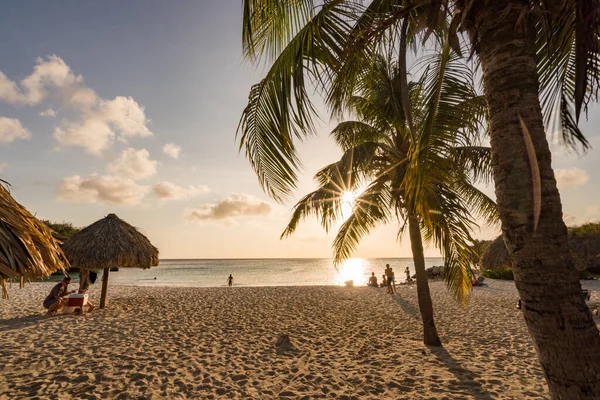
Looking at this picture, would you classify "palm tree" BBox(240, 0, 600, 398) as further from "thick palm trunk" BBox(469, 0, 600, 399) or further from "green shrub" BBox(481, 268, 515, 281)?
"green shrub" BBox(481, 268, 515, 281)

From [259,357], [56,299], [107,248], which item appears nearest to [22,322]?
[56,299]

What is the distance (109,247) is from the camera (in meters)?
10.4

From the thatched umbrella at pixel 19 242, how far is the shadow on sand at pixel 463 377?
17.5ft

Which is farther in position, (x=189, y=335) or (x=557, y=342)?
(x=189, y=335)

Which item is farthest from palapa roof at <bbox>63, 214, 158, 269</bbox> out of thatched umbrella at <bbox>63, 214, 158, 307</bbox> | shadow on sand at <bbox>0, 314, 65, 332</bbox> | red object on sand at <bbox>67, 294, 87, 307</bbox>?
shadow on sand at <bbox>0, 314, 65, 332</bbox>

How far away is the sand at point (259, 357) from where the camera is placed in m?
4.42

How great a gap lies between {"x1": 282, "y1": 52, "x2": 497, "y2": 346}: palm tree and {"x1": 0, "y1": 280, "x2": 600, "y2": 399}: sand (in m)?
1.30

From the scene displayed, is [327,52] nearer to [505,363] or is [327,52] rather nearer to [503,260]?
[505,363]

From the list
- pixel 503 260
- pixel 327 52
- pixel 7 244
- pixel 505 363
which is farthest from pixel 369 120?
pixel 503 260

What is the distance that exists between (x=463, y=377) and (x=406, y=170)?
3.30 meters

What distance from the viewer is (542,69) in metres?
3.42

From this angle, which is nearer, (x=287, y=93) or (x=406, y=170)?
(x=287, y=93)

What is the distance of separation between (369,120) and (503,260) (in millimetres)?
11752

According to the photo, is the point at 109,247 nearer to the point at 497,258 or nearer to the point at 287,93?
the point at 287,93
